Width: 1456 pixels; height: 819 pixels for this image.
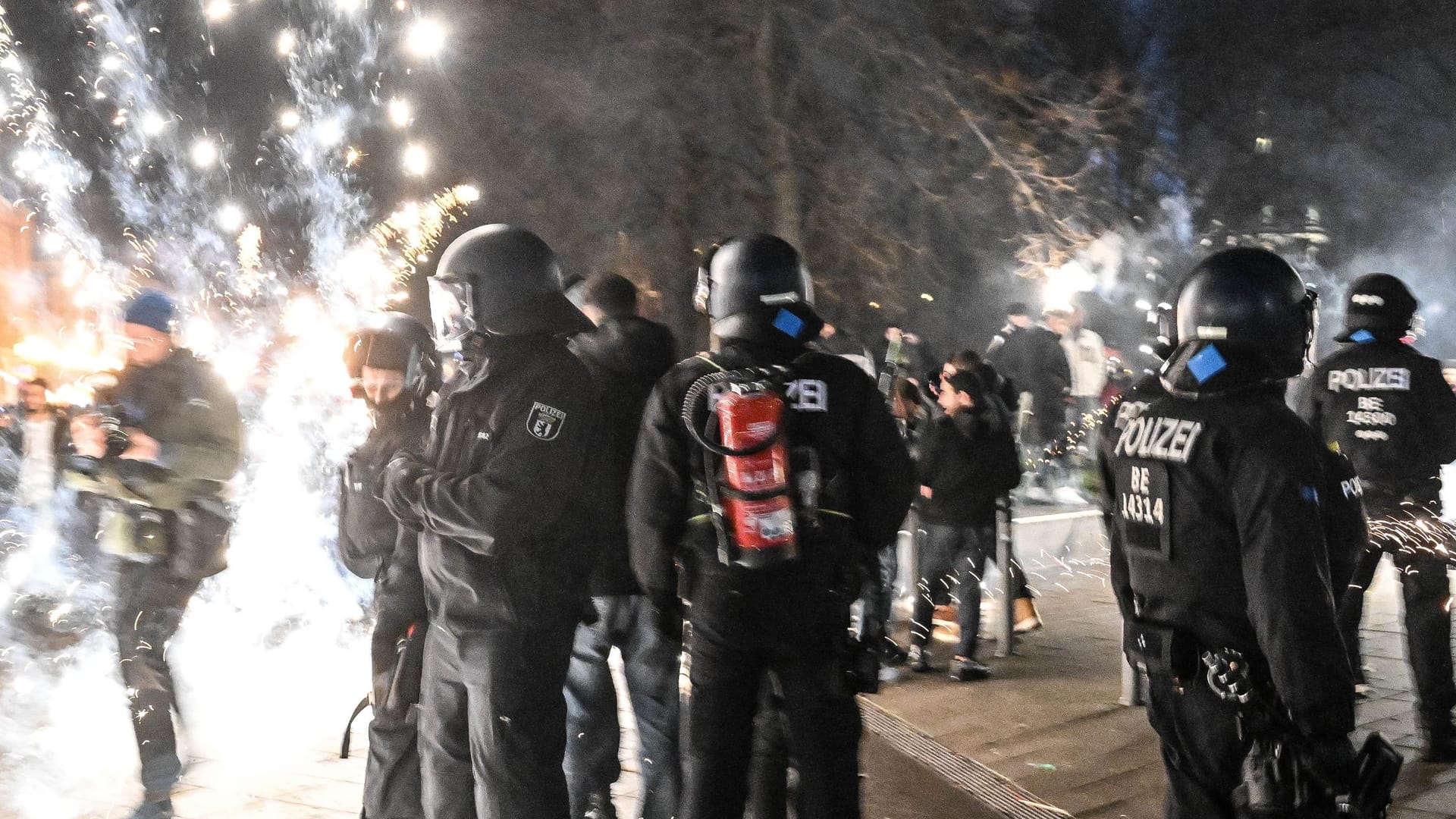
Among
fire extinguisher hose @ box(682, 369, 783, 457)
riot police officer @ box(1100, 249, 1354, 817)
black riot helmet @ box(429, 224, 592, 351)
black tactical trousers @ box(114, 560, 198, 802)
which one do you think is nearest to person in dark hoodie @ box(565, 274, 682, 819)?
black riot helmet @ box(429, 224, 592, 351)

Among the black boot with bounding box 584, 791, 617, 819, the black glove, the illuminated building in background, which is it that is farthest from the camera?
the illuminated building in background

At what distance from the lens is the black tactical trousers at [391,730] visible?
4.21 meters

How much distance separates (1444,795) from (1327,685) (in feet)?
9.71

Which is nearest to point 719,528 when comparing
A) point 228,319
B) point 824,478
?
point 824,478

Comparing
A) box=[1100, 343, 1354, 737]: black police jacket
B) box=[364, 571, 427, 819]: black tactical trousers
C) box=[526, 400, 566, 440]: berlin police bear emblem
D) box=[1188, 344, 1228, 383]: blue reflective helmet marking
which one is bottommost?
box=[364, 571, 427, 819]: black tactical trousers

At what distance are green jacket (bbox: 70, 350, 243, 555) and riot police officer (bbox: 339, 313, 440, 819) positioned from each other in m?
0.97

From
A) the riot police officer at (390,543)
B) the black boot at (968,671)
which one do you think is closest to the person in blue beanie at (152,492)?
the riot police officer at (390,543)

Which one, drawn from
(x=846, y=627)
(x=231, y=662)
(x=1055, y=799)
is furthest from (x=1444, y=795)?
(x=231, y=662)

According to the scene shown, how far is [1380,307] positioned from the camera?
5445mm

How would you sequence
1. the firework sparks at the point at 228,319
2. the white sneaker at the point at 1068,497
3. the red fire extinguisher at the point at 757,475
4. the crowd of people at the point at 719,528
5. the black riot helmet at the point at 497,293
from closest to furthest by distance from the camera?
the crowd of people at the point at 719,528, the red fire extinguisher at the point at 757,475, the black riot helmet at the point at 497,293, the firework sparks at the point at 228,319, the white sneaker at the point at 1068,497

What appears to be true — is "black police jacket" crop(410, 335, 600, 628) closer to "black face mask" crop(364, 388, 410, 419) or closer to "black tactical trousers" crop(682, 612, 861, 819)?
"black tactical trousers" crop(682, 612, 861, 819)

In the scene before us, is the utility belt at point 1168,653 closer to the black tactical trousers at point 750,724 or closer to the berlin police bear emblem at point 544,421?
the black tactical trousers at point 750,724

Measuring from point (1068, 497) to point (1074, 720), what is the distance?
19.9 feet

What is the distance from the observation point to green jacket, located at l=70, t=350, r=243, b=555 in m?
4.98
